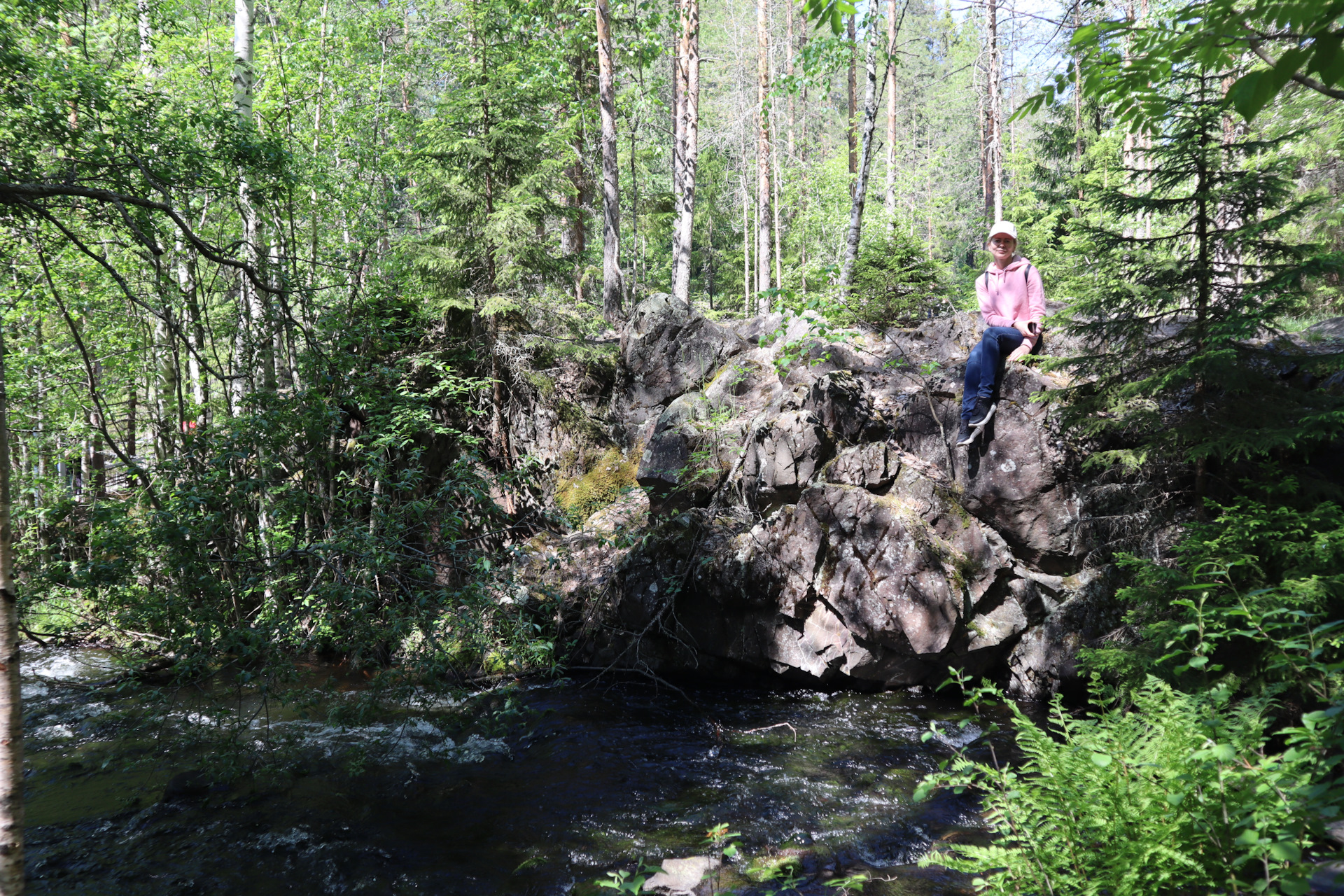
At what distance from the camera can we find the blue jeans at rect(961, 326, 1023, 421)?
7.78 metres

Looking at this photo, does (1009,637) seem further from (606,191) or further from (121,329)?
(121,329)

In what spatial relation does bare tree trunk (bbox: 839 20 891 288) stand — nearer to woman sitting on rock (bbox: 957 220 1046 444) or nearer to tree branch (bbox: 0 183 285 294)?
woman sitting on rock (bbox: 957 220 1046 444)

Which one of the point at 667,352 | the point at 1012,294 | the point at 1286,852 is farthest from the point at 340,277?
the point at 1286,852

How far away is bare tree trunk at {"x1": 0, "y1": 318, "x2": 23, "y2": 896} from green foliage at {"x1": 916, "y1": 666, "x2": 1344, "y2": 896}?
4.17 m

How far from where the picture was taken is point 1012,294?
25.7ft

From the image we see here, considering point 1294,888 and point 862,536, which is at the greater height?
point 862,536

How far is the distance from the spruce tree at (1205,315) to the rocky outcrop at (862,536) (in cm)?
97

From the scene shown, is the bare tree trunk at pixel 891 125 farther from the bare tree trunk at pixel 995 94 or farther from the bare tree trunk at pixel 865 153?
the bare tree trunk at pixel 865 153

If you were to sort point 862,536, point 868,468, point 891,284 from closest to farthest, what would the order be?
point 862,536
point 868,468
point 891,284

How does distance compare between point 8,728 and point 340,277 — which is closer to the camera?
point 8,728

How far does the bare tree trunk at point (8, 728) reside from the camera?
2.98 meters

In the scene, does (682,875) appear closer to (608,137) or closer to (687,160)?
(608,137)

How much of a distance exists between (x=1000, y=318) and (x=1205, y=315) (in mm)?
2180

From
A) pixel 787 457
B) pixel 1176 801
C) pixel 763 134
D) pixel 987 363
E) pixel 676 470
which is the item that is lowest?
pixel 1176 801
